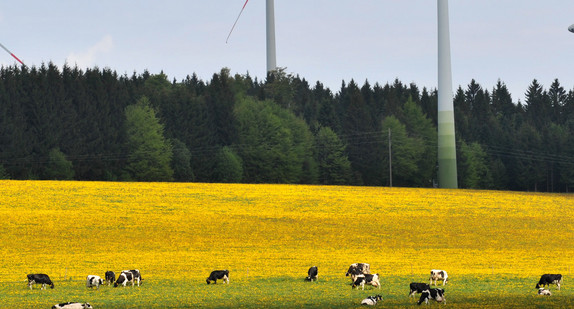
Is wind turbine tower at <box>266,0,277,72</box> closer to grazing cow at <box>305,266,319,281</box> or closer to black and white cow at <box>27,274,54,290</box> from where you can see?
grazing cow at <box>305,266,319,281</box>

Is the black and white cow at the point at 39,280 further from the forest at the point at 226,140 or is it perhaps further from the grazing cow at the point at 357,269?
the forest at the point at 226,140

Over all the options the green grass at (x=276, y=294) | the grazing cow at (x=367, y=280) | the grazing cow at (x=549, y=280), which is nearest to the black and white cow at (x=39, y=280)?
the green grass at (x=276, y=294)

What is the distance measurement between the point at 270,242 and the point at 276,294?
2467cm

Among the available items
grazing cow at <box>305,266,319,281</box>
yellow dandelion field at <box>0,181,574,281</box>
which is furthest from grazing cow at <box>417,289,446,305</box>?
yellow dandelion field at <box>0,181,574,281</box>

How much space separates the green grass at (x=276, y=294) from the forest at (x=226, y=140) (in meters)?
90.7

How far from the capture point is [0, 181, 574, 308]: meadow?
36.7m

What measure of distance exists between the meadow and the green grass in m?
0.08

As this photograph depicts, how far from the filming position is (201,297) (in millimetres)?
35500

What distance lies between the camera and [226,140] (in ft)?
532

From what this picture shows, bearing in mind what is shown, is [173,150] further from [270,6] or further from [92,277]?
[92,277]

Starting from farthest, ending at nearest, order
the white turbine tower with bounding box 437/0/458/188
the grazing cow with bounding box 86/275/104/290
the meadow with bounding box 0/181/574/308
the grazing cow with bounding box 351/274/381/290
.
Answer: the white turbine tower with bounding box 437/0/458/188, the grazing cow with bounding box 86/275/104/290, the grazing cow with bounding box 351/274/381/290, the meadow with bounding box 0/181/574/308

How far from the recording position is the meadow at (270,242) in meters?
36.7

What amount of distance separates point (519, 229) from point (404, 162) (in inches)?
3461

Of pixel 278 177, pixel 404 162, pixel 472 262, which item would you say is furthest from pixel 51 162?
pixel 472 262
